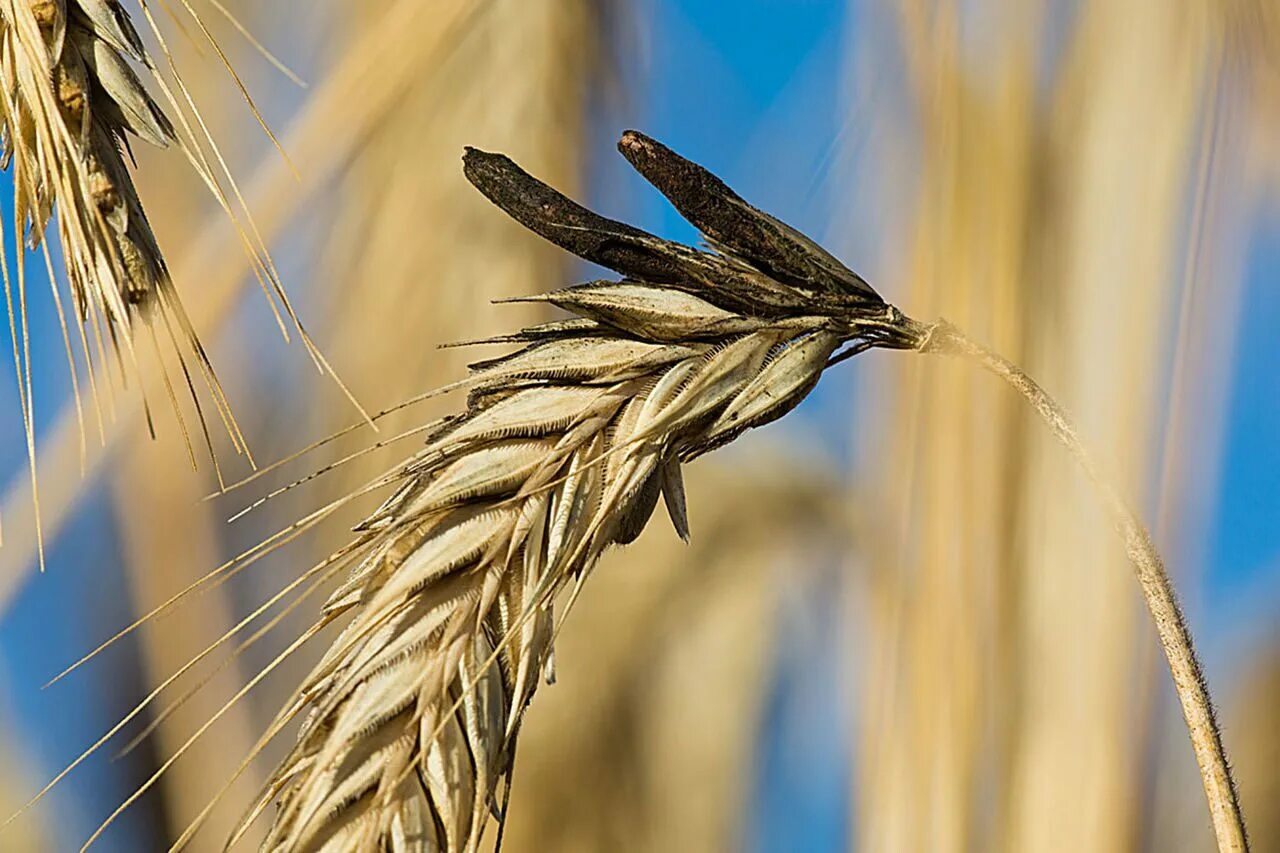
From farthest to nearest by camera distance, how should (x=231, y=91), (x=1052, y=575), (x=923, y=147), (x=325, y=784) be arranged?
1. (x=231, y=91)
2. (x=923, y=147)
3. (x=1052, y=575)
4. (x=325, y=784)

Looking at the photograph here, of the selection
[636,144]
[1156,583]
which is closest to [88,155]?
[636,144]

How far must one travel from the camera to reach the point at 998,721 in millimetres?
903

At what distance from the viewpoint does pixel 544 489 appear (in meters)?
0.39

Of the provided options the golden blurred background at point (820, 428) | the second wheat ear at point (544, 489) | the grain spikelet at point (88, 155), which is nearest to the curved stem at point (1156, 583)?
the second wheat ear at point (544, 489)

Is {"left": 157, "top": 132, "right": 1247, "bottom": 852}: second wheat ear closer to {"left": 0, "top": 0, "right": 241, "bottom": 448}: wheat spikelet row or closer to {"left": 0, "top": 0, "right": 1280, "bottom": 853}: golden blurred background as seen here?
{"left": 0, "top": 0, "right": 241, "bottom": 448}: wheat spikelet row

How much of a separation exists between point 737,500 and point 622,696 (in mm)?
186

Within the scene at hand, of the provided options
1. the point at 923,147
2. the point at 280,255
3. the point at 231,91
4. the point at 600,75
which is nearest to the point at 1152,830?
the point at 923,147

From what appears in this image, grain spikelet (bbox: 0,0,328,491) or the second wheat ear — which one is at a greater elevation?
grain spikelet (bbox: 0,0,328,491)

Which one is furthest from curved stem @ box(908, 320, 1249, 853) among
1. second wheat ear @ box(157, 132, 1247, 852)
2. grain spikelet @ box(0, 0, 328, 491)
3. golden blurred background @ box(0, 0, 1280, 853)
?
golden blurred background @ box(0, 0, 1280, 853)

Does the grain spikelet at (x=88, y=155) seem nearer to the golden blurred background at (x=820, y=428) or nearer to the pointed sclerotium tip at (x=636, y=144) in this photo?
the pointed sclerotium tip at (x=636, y=144)

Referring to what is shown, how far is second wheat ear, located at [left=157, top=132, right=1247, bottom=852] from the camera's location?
39 centimetres

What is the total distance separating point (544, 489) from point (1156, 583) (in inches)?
7.6

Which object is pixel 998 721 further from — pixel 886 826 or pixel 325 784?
pixel 325 784

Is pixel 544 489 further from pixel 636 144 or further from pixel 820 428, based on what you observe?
pixel 820 428
